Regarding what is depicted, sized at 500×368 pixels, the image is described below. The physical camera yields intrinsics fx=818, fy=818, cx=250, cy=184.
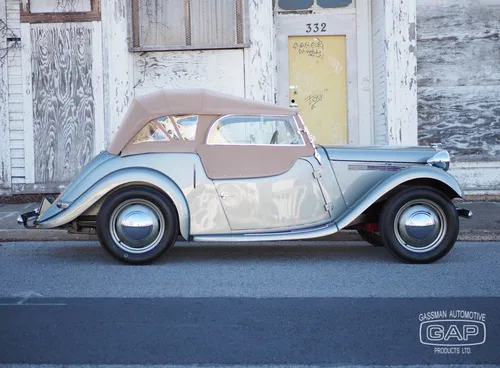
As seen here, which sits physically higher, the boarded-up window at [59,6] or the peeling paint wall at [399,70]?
the boarded-up window at [59,6]

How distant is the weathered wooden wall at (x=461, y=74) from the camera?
12977 mm

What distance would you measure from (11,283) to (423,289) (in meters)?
3.33

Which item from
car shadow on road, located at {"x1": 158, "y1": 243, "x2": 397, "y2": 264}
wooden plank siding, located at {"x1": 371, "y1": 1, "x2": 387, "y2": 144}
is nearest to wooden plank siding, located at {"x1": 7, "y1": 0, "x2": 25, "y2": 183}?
car shadow on road, located at {"x1": 158, "y1": 243, "x2": 397, "y2": 264}

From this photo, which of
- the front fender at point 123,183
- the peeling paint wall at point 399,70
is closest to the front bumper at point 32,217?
the front fender at point 123,183

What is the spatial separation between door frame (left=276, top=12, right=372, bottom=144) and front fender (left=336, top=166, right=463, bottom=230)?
597cm

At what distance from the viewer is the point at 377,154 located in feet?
25.8

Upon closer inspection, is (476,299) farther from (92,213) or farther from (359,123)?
(359,123)

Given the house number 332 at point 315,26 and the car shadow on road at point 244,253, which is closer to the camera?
the car shadow on road at point 244,253

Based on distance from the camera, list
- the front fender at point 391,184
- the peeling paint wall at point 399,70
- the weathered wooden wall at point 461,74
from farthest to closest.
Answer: the weathered wooden wall at point 461,74, the peeling paint wall at point 399,70, the front fender at point 391,184

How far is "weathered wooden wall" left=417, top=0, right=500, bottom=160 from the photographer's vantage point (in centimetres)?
1298

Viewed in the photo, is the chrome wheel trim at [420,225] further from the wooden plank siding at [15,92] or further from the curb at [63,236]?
the wooden plank siding at [15,92]

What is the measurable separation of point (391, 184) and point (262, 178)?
1.19 m

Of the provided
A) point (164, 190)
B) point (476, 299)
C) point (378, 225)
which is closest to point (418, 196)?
point (378, 225)

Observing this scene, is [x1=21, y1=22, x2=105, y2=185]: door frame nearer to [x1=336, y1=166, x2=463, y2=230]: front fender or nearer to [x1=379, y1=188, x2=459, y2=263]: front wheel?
[x1=336, y1=166, x2=463, y2=230]: front fender
